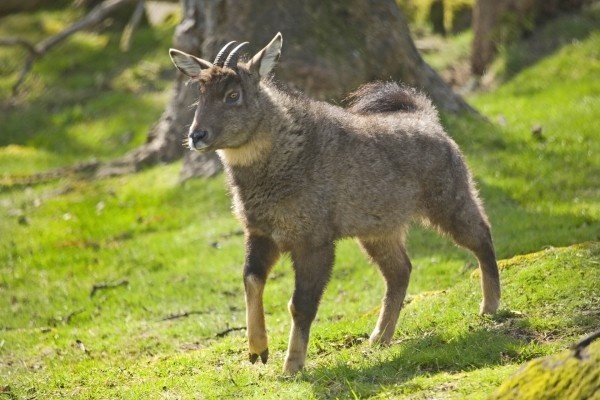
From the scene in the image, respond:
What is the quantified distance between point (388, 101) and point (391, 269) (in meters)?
1.85

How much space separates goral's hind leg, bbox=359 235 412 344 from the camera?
9.77m

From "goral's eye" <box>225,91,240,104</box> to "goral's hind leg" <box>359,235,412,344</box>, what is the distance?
199cm

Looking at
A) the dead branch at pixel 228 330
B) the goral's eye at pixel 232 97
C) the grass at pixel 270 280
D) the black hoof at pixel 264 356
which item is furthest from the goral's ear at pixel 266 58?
the dead branch at pixel 228 330

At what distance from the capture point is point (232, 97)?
884 cm

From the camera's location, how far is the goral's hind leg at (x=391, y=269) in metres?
9.77

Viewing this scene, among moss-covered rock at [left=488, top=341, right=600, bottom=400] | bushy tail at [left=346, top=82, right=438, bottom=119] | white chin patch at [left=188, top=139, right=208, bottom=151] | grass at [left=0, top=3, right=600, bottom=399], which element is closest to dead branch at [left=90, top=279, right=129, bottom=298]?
grass at [left=0, top=3, right=600, bottom=399]

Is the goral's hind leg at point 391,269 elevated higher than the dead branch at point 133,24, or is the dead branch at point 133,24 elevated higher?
the goral's hind leg at point 391,269

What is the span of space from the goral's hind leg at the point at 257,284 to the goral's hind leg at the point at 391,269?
1202mm

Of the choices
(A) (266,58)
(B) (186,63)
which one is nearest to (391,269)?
(A) (266,58)

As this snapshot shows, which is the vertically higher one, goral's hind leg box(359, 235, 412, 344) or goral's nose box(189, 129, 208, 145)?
goral's nose box(189, 129, 208, 145)

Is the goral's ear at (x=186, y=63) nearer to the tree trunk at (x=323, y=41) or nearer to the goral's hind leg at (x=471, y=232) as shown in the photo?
the goral's hind leg at (x=471, y=232)

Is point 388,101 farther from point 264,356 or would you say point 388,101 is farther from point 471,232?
point 264,356

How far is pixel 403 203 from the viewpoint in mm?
9555

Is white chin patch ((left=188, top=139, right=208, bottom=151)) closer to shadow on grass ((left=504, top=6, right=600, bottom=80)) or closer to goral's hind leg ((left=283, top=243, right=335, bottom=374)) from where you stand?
goral's hind leg ((left=283, top=243, right=335, bottom=374))
